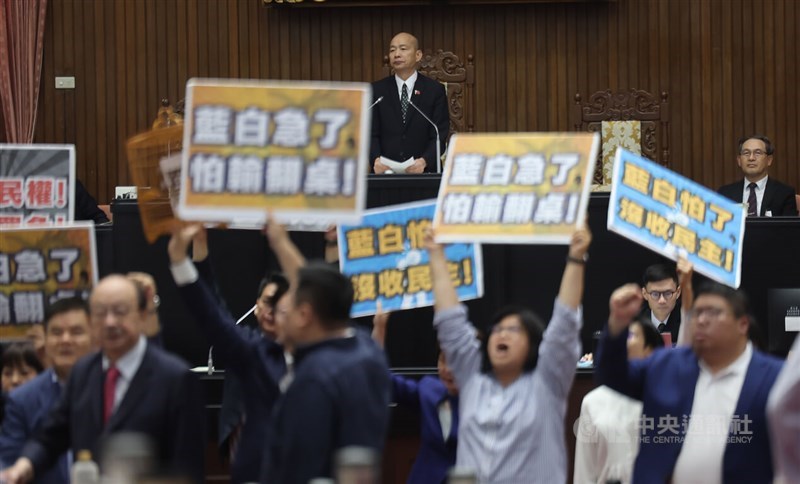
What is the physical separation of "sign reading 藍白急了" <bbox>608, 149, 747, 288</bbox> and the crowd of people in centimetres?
19

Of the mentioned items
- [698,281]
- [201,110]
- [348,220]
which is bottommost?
[698,281]

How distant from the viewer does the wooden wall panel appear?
10.7m

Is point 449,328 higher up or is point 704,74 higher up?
point 704,74

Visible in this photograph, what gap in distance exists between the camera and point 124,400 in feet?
12.5

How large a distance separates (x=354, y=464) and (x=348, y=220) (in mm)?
1545

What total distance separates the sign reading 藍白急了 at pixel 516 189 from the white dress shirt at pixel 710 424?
650 millimetres

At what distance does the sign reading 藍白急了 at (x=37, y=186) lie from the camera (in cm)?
551

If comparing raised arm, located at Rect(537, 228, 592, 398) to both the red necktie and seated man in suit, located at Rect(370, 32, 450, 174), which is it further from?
seated man in suit, located at Rect(370, 32, 450, 174)

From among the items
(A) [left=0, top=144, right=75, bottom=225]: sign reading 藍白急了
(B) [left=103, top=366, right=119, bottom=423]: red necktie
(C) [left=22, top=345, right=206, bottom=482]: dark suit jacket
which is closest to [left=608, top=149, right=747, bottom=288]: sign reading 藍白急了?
(C) [left=22, top=345, right=206, bottom=482]: dark suit jacket

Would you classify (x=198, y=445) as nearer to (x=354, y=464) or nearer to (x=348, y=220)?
(x=348, y=220)

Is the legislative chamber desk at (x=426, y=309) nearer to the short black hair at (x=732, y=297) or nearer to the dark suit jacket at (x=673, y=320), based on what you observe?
the dark suit jacket at (x=673, y=320)

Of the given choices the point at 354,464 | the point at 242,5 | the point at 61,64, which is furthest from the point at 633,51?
the point at 354,464

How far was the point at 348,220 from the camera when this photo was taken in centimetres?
421

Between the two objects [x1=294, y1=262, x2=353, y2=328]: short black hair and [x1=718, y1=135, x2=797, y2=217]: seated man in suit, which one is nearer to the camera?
[x1=294, y1=262, x2=353, y2=328]: short black hair
